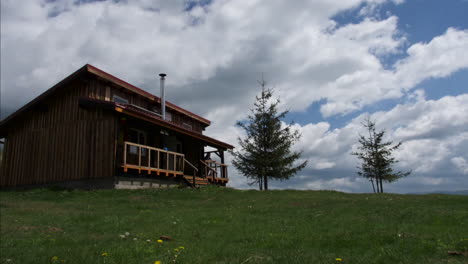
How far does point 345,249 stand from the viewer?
7.91 meters

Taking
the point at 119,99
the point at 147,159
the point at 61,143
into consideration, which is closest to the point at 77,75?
the point at 119,99

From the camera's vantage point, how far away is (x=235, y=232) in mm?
10164

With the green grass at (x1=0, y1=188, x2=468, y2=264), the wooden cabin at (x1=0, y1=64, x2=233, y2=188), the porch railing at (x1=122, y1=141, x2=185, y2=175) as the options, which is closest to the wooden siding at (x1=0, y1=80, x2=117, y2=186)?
the wooden cabin at (x1=0, y1=64, x2=233, y2=188)

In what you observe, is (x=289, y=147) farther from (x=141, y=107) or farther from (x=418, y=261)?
(x=418, y=261)

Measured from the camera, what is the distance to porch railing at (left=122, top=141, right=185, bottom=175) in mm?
22531

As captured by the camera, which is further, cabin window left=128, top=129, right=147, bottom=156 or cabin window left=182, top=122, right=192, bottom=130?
cabin window left=182, top=122, right=192, bottom=130

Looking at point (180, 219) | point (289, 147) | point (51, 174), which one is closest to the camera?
point (180, 219)

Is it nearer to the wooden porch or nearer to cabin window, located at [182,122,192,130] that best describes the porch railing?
the wooden porch

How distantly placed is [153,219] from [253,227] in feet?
11.8

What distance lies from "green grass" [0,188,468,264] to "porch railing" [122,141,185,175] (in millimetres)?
4957

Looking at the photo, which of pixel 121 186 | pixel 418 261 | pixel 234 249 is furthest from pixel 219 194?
pixel 418 261

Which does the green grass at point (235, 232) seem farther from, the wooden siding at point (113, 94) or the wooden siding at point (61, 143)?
the wooden siding at point (113, 94)

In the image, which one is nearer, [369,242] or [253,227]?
[369,242]

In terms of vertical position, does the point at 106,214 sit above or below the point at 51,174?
below
